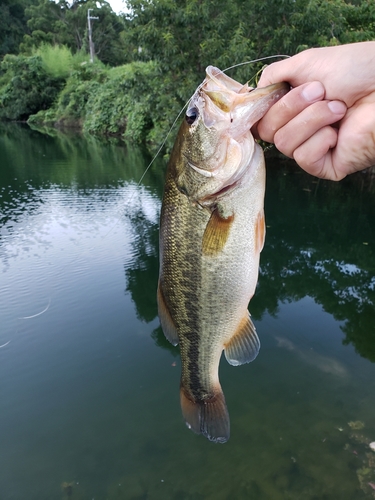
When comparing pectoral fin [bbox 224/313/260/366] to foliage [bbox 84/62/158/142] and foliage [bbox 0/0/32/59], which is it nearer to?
foliage [bbox 84/62/158/142]

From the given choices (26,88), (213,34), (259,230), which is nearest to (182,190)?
(259,230)

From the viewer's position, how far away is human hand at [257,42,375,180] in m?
1.55

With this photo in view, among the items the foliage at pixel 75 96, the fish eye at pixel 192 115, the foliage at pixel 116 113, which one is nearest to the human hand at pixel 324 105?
the fish eye at pixel 192 115

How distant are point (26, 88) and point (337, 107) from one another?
43.9 m

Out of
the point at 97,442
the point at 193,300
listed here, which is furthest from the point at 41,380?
the point at 193,300

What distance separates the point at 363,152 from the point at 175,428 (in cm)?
380

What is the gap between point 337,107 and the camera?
1601 mm

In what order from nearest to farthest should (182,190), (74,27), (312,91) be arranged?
1. (312,91)
2. (182,190)
3. (74,27)

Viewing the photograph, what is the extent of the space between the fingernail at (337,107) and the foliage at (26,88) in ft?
140

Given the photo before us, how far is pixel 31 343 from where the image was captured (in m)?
5.63

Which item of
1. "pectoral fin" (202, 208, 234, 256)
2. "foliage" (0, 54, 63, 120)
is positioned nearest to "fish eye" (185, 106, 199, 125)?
"pectoral fin" (202, 208, 234, 256)

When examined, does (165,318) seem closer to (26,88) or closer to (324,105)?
(324,105)

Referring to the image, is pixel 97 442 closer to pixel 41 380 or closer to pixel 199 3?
pixel 41 380

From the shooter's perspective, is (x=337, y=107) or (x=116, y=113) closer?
(x=337, y=107)
